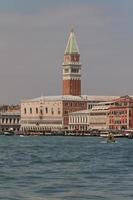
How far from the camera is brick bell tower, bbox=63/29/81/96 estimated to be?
165m

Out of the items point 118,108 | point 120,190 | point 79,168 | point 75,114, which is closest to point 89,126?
point 75,114

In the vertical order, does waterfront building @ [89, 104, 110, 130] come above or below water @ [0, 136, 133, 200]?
above

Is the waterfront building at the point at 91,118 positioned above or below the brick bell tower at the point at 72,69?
below

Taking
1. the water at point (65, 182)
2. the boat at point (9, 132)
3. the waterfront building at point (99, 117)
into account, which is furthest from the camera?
the boat at point (9, 132)

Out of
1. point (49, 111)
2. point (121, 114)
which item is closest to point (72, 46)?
point (49, 111)

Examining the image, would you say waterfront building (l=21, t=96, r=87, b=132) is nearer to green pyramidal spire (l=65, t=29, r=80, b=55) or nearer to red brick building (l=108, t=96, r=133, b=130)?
green pyramidal spire (l=65, t=29, r=80, b=55)

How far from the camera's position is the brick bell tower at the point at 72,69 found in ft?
541

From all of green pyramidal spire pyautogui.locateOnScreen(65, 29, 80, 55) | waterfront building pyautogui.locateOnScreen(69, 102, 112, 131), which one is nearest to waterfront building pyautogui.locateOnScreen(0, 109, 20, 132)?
green pyramidal spire pyautogui.locateOnScreen(65, 29, 80, 55)

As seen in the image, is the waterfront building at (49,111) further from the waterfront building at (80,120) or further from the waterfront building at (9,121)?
the waterfront building at (9,121)

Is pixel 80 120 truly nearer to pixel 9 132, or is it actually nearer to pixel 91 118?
pixel 91 118

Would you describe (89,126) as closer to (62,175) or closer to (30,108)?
(30,108)

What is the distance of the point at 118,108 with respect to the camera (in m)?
133

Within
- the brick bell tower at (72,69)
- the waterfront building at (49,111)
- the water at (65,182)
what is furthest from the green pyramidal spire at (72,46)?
the water at (65,182)

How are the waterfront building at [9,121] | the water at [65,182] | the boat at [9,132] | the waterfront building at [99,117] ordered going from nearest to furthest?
the water at [65,182]
the waterfront building at [99,117]
the boat at [9,132]
the waterfront building at [9,121]
